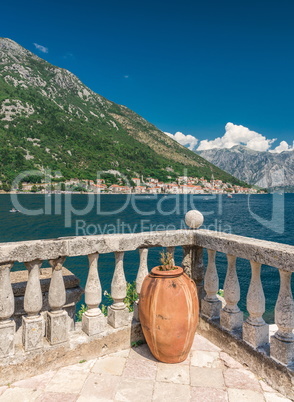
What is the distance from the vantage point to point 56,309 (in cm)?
Result: 316

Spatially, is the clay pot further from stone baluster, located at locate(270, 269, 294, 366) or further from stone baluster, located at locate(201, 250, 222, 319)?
stone baluster, located at locate(270, 269, 294, 366)

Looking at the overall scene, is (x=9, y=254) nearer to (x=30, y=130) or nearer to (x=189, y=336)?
(x=189, y=336)

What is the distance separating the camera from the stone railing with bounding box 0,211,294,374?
2844 mm

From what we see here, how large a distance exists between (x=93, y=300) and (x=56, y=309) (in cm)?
43

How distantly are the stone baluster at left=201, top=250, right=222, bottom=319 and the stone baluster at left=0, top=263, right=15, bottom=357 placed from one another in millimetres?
2447

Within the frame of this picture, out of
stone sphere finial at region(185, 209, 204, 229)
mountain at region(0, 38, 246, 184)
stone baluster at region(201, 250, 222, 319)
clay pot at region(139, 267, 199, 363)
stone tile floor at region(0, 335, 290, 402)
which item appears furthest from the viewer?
mountain at region(0, 38, 246, 184)

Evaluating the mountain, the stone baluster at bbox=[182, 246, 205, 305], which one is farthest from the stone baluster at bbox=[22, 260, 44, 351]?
the mountain

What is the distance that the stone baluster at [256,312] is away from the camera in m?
3.13

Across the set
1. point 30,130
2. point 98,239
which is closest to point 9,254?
point 98,239

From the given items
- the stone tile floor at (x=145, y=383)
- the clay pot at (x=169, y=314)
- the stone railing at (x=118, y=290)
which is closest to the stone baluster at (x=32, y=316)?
the stone railing at (x=118, y=290)

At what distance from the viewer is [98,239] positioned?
10.9 ft

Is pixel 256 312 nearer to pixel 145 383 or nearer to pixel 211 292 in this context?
pixel 211 292

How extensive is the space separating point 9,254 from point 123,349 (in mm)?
1890

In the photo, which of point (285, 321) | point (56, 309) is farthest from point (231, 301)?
point (56, 309)
